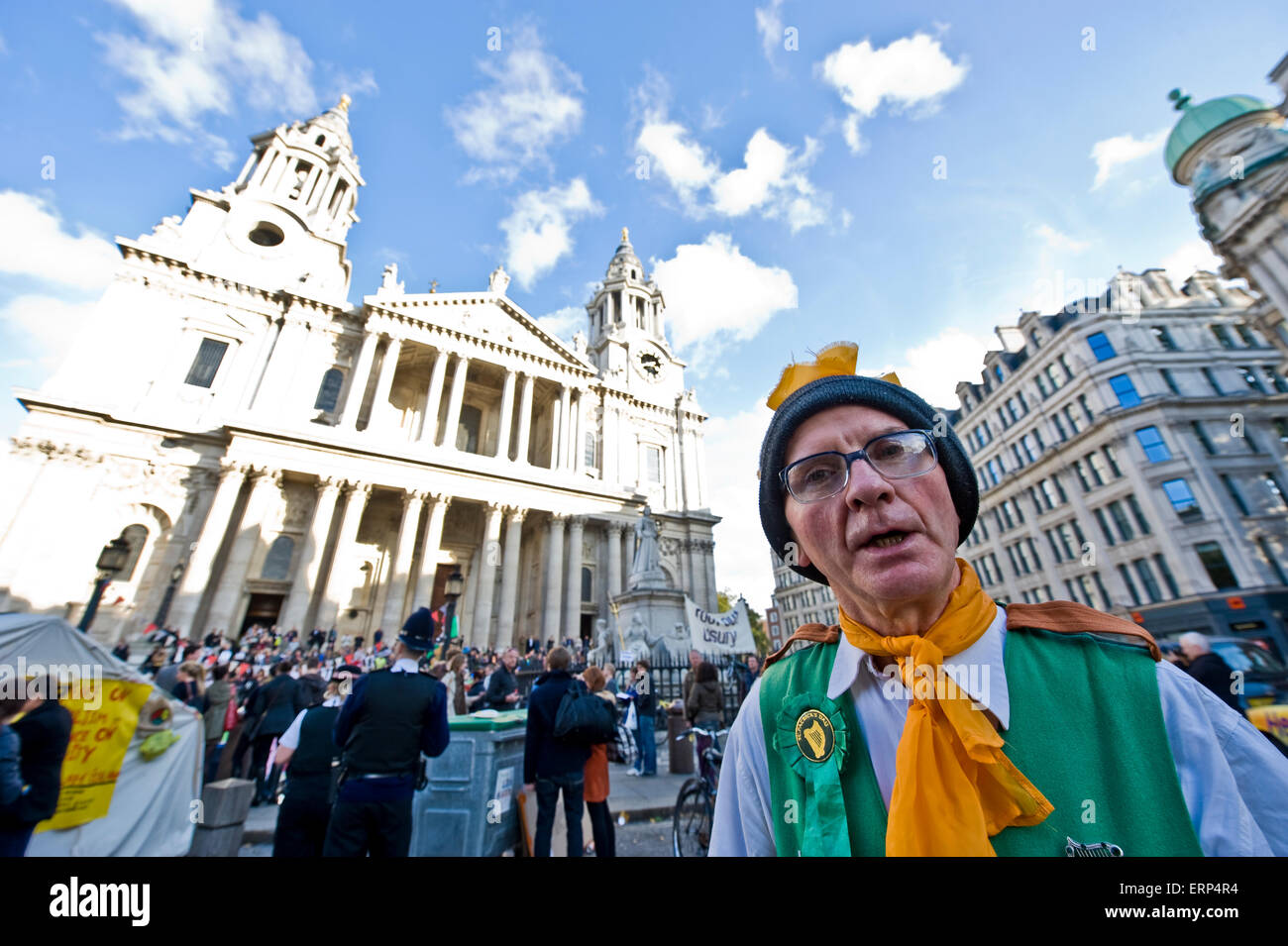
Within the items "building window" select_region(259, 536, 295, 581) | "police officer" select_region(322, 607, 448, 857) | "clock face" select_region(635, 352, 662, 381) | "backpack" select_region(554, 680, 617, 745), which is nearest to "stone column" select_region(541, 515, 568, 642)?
"building window" select_region(259, 536, 295, 581)

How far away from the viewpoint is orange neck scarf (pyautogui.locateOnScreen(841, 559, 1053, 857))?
3.64 ft

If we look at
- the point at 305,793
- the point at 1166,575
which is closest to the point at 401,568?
the point at 305,793

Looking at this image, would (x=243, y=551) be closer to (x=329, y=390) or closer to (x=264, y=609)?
(x=264, y=609)

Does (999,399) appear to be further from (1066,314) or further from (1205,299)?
(1205,299)

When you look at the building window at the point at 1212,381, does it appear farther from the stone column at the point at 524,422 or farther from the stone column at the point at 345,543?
the stone column at the point at 345,543

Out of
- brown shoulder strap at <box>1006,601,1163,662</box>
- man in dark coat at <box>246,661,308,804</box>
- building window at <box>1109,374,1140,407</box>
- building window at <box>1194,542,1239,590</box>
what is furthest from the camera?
building window at <box>1109,374,1140,407</box>

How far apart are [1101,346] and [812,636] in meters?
34.8

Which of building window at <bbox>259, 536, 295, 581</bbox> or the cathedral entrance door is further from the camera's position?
building window at <bbox>259, 536, 295, 581</bbox>

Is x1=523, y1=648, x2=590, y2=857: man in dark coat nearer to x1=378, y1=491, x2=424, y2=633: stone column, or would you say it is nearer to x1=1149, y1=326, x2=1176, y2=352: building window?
x1=378, y1=491, x2=424, y2=633: stone column

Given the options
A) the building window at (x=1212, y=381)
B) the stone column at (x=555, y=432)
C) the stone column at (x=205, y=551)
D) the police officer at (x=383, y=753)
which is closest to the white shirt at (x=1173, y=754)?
the police officer at (x=383, y=753)

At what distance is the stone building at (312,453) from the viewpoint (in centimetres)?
1820

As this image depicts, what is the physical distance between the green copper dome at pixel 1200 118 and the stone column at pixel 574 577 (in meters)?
29.5

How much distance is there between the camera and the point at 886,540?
154cm

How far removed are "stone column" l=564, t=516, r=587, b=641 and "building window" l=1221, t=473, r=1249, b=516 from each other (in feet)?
94.4
